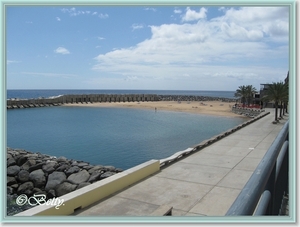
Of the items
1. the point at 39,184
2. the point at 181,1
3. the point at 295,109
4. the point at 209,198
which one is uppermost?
the point at 181,1

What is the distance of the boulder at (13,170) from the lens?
14.6 metres

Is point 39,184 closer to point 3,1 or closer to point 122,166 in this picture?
point 122,166

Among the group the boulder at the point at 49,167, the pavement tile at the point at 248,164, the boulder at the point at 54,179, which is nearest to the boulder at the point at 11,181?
the boulder at the point at 49,167

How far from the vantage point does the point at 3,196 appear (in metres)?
6.05

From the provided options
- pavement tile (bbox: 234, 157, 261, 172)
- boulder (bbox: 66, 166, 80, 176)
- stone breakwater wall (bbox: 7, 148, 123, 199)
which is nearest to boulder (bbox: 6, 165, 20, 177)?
stone breakwater wall (bbox: 7, 148, 123, 199)

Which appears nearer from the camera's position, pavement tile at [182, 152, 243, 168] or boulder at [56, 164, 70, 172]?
pavement tile at [182, 152, 243, 168]

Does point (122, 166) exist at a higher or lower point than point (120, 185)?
lower

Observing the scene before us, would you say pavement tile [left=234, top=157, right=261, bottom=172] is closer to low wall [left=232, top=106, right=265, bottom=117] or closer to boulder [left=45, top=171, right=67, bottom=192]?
boulder [left=45, top=171, right=67, bottom=192]

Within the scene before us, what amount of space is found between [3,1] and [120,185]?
5451 millimetres

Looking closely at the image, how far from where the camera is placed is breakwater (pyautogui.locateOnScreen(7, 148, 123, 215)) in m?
12.5

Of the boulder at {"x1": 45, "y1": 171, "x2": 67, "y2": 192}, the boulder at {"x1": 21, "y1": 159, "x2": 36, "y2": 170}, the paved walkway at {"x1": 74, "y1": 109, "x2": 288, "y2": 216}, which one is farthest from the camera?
the boulder at {"x1": 21, "y1": 159, "x2": 36, "y2": 170}

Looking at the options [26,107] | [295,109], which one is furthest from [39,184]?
[26,107]

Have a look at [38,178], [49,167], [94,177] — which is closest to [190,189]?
[94,177]

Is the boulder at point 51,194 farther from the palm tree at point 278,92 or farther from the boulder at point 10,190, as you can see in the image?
the palm tree at point 278,92
